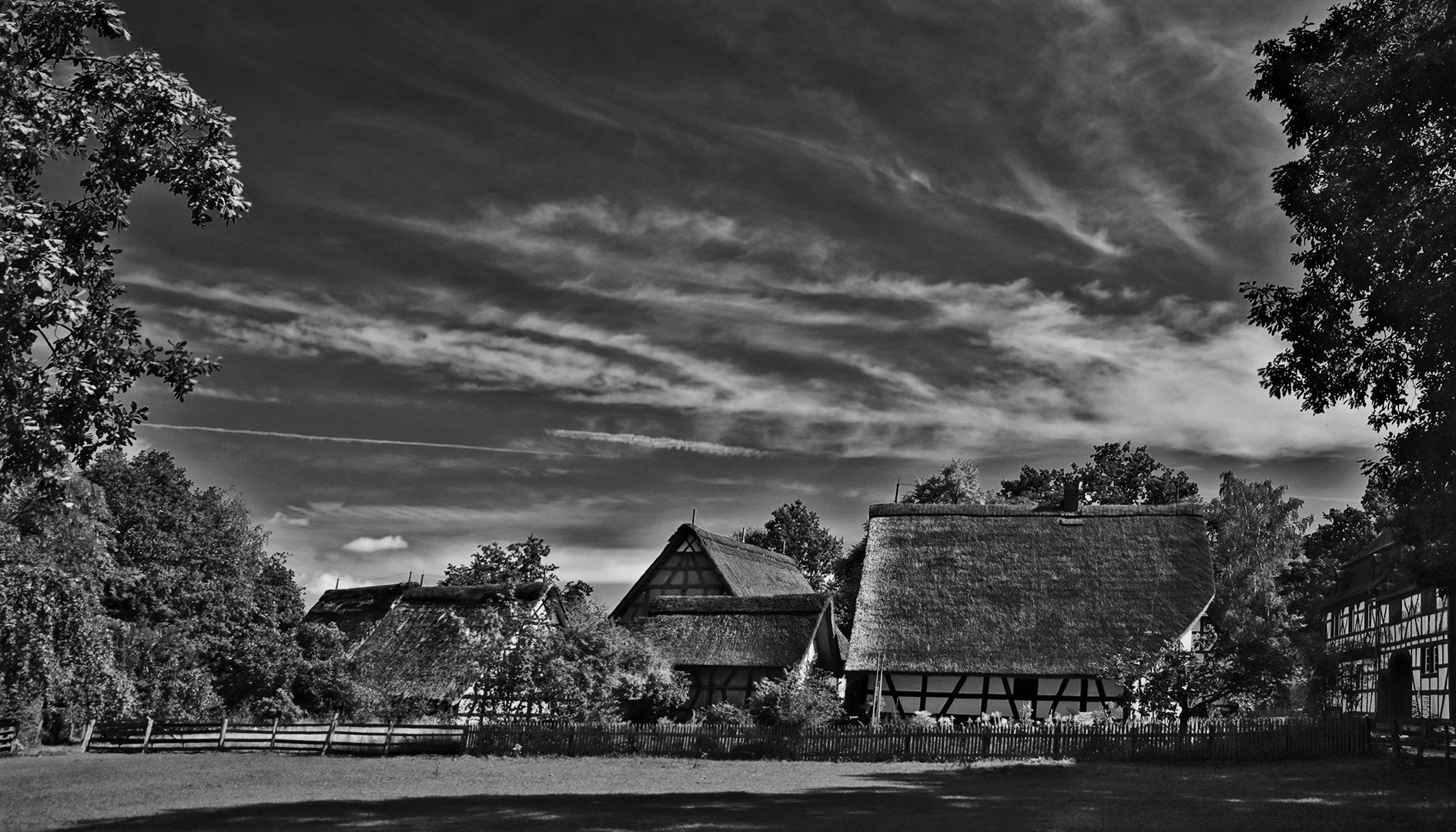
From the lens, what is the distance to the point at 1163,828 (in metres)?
14.7

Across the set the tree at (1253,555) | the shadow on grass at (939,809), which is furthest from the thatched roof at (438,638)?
the tree at (1253,555)

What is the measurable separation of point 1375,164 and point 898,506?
89.0 feet

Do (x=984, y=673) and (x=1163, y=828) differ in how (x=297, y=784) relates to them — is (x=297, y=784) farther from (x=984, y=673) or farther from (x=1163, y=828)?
(x=984, y=673)

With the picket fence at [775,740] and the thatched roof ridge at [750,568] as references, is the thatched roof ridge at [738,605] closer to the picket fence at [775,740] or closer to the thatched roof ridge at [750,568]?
the thatched roof ridge at [750,568]

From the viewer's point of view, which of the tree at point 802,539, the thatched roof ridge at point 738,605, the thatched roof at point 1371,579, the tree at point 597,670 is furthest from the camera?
the tree at point 802,539

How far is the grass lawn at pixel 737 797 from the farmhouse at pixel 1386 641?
51.3 ft

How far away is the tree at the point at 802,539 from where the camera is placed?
3056 inches

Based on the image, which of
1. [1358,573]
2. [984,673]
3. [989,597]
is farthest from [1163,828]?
[1358,573]

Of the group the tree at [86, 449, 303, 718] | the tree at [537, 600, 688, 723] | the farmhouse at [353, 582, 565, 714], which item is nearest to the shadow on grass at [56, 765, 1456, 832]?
the tree at [537, 600, 688, 723]

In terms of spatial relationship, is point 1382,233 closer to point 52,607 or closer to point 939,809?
point 939,809

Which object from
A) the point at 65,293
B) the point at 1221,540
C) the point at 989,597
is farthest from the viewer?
the point at 1221,540

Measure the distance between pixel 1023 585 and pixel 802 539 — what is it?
41657 mm

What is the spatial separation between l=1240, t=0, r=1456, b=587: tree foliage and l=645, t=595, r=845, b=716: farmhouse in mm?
20802

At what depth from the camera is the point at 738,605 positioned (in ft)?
129
